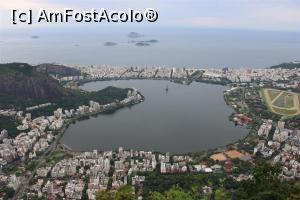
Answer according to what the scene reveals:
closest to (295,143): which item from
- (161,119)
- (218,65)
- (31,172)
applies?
(161,119)

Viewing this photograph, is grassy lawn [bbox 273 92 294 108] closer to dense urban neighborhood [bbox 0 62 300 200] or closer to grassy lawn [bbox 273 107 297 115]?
dense urban neighborhood [bbox 0 62 300 200]

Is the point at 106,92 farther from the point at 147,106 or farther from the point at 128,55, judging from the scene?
the point at 128,55

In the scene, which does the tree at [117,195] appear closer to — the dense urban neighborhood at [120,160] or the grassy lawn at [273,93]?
the dense urban neighborhood at [120,160]

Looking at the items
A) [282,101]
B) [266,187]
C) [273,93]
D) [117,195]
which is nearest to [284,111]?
[282,101]

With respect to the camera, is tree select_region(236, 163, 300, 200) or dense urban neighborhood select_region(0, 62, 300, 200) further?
dense urban neighborhood select_region(0, 62, 300, 200)

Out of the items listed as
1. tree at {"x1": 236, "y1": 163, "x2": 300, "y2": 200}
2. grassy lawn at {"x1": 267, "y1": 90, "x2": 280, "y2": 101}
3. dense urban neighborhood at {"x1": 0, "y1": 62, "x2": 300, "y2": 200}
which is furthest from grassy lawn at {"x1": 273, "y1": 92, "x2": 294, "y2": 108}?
tree at {"x1": 236, "y1": 163, "x2": 300, "y2": 200}

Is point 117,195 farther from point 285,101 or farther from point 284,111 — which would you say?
point 285,101

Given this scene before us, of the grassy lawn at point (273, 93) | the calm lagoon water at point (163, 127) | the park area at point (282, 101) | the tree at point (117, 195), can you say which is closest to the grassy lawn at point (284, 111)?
the park area at point (282, 101)
